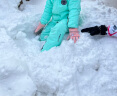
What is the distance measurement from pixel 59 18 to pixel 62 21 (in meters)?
0.16

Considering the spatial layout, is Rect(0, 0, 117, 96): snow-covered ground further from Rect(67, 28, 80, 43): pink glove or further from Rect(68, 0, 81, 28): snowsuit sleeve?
Rect(68, 0, 81, 28): snowsuit sleeve

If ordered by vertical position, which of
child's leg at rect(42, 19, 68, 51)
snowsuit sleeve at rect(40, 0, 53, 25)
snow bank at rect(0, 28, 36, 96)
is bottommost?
snow bank at rect(0, 28, 36, 96)

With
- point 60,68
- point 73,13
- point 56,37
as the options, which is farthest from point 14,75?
point 73,13

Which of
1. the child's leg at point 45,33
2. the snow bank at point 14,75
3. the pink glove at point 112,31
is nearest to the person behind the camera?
the snow bank at point 14,75

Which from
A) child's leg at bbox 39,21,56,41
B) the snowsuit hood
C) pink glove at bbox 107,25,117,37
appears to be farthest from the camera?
child's leg at bbox 39,21,56,41

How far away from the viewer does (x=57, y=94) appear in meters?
0.87

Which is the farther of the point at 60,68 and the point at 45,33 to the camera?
the point at 45,33

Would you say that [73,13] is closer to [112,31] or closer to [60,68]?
[112,31]

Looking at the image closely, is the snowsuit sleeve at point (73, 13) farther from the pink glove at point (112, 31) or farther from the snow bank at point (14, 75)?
the snow bank at point (14, 75)

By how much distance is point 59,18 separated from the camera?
1.45 m

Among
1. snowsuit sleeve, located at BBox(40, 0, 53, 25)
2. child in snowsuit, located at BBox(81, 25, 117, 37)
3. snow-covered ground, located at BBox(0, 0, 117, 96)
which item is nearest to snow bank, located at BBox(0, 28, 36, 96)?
snow-covered ground, located at BBox(0, 0, 117, 96)

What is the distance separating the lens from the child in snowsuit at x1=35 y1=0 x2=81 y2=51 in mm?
1217

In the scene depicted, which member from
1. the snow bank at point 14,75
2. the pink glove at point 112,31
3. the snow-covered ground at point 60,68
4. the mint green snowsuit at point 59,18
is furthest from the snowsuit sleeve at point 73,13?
the snow bank at point 14,75

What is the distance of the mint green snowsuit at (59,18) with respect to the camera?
1.22m
